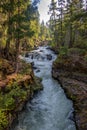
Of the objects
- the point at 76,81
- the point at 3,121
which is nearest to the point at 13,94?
the point at 3,121

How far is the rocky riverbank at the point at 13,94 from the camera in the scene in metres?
14.0

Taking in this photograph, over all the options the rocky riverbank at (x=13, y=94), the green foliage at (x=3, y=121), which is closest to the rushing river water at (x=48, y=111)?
the rocky riverbank at (x=13, y=94)

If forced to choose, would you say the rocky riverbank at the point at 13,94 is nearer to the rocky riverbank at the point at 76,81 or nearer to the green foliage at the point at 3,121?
the green foliage at the point at 3,121

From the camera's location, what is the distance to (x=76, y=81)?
21844mm

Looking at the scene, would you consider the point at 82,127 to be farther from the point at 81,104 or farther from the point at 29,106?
the point at 29,106

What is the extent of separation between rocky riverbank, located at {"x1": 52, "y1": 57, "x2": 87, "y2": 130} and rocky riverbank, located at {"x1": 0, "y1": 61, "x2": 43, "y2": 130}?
3.23m

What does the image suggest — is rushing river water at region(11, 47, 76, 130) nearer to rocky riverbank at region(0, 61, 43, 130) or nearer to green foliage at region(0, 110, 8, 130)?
rocky riverbank at region(0, 61, 43, 130)

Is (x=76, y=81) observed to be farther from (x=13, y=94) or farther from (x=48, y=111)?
(x=13, y=94)

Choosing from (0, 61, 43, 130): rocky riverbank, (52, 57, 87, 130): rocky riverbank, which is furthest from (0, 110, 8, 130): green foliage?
(52, 57, 87, 130): rocky riverbank

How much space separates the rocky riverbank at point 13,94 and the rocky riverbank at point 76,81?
3229 mm

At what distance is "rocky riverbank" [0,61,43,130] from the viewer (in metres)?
14.0

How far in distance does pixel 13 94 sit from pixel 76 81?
8.09 meters

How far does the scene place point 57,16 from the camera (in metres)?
50.7

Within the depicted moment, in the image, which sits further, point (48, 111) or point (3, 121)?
point (48, 111)
